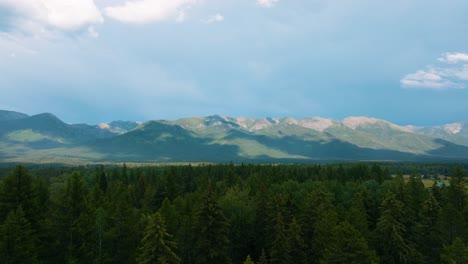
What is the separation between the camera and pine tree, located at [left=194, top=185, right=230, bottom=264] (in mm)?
41344

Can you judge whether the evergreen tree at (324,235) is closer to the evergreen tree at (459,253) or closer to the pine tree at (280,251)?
the pine tree at (280,251)

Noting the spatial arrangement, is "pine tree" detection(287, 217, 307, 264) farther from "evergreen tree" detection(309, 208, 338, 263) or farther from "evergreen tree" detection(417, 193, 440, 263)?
"evergreen tree" detection(417, 193, 440, 263)

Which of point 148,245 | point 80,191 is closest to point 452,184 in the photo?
point 148,245

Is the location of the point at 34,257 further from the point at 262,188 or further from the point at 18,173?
the point at 262,188

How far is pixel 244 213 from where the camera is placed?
199ft

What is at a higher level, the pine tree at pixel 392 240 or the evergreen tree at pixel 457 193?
the evergreen tree at pixel 457 193

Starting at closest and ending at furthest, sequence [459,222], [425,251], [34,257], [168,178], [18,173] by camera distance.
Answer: [34,257]
[18,173]
[459,222]
[425,251]
[168,178]

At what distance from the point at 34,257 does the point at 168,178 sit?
58.2 m

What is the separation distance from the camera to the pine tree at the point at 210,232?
4134 centimetres

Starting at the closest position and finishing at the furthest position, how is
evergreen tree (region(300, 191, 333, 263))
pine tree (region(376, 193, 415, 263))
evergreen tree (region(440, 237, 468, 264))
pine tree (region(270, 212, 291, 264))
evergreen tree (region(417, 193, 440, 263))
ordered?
evergreen tree (region(440, 237, 468, 264)), pine tree (region(270, 212, 291, 264)), pine tree (region(376, 193, 415, 263)), evergreen tree (region(417, 193, 440, 263)), evergreen tree (region(300, 191, 333, 263))

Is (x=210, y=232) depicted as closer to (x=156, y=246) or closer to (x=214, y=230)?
(x=214, y=230)

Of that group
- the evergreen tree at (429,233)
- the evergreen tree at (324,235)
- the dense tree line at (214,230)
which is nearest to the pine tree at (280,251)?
the dense tree line at (214,230)

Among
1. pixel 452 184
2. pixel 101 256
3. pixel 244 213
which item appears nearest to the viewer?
pixel 101 256

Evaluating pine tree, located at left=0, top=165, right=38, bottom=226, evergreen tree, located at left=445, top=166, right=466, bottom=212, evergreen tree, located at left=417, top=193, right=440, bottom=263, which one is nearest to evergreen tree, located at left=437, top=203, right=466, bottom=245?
evergreen tree, located at left=417, top=193, right=440, bottom=263
